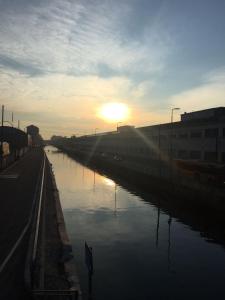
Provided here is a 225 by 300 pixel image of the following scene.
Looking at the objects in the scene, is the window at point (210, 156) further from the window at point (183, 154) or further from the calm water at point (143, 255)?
the calm water at point (143, 255)

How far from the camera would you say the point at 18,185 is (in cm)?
4888

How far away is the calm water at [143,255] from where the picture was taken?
70.4ft

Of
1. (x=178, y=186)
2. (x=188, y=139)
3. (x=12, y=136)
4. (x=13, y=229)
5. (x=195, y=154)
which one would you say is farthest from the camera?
(x=12, y=136)

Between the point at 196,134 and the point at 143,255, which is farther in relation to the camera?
the point at 196,134

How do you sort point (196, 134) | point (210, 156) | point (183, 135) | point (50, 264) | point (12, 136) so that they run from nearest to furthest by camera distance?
point (50, 264) → point (210, 156) → point (196, 134) → point (183, 135) → point (12, 136)

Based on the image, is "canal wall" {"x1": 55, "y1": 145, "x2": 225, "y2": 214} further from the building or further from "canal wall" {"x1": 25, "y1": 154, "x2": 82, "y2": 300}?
"canal wall" {"x1": 25, "y1": 154, "x2": 82, "y2": 300}

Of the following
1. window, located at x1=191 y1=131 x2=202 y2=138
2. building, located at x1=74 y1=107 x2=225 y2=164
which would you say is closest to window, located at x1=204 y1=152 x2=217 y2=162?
building, located at x1=74 y1=107 x2=225 y2=164

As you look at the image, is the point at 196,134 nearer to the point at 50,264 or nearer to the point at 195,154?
the point at 195,154

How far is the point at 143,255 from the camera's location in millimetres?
27734

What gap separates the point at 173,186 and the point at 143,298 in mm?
38588

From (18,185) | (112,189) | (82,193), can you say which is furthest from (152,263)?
(112,189)

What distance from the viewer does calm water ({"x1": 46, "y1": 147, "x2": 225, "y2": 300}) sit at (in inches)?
845

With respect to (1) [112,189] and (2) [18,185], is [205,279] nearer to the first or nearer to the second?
(2) [18,185]

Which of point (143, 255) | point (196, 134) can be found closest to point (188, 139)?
point (196, 134)
